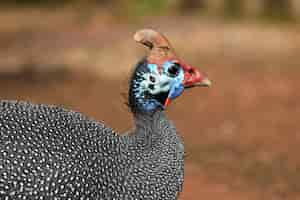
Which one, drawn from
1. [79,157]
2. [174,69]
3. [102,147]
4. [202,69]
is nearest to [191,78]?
[174,69]

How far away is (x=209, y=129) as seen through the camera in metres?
7.19

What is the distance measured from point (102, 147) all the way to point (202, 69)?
20.4 feet

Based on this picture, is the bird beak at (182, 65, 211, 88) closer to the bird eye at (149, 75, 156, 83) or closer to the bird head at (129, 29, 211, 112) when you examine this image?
the bird head at (129, 29, 211, 112)

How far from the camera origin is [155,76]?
11.0 feet

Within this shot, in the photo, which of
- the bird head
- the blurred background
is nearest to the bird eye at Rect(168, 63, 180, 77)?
the bird head

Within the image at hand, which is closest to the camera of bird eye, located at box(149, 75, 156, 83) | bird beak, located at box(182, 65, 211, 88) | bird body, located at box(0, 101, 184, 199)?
bird body, located at box(0, 101, 184, 199)

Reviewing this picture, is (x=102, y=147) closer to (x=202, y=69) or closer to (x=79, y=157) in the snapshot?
(x=79, y=157)

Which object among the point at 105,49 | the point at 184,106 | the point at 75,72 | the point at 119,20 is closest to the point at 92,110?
the point at 184,106

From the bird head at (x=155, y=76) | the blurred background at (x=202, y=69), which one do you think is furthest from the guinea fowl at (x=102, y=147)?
the blurred background at (x=202, y=69)

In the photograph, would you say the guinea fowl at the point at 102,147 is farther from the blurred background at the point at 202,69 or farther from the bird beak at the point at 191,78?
the blurred background at the point at 202,69

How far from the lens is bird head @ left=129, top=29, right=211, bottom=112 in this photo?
3369 mm

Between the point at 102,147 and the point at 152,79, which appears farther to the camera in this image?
the point at 152,79

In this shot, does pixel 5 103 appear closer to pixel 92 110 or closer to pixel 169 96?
pixel 169 96

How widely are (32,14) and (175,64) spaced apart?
8631 millimetres
